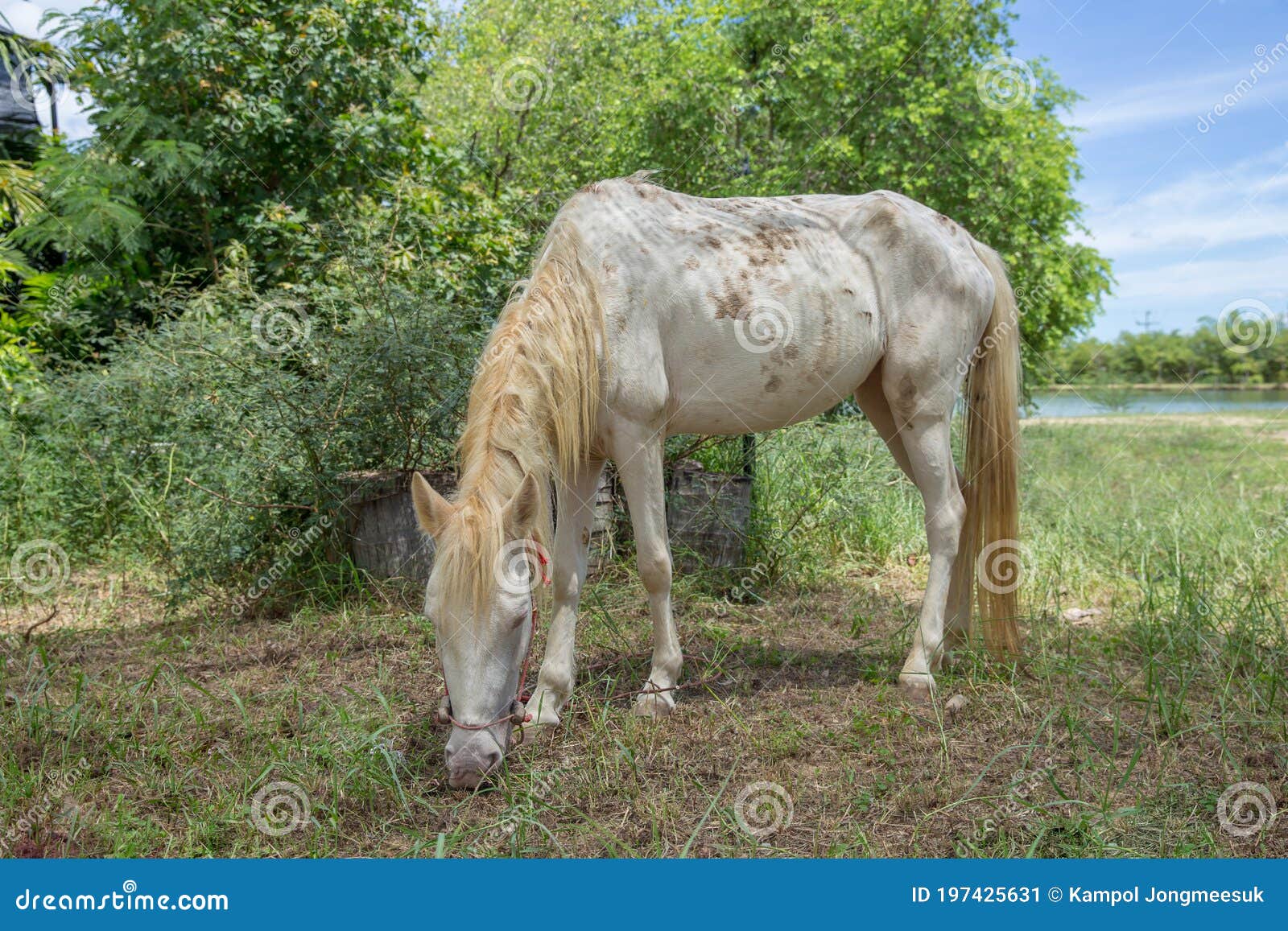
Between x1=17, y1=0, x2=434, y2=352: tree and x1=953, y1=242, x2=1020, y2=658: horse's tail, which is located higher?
x1=17, y1=0, x2=434, y2=352: tree

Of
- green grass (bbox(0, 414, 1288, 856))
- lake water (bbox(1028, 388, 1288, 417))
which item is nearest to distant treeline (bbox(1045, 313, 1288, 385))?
lake water (bbox(1028, 388, 1288, 417))

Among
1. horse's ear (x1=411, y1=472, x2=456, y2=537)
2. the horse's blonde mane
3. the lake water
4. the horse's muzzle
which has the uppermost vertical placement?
the horse's blonde mane

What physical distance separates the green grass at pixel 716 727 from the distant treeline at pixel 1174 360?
1127 centimetres

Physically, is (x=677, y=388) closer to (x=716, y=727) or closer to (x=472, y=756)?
(x=716, y=727)

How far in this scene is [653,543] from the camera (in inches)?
137

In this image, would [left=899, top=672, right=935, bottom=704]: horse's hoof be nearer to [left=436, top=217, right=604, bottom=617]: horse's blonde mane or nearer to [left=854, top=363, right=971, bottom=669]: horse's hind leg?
[left=854, top=363, right=971, bottom=669]: horse's hind leg

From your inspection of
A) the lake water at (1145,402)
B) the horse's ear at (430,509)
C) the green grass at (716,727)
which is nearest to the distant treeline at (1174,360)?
the lake water at (1145,402)

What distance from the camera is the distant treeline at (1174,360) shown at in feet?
66.8

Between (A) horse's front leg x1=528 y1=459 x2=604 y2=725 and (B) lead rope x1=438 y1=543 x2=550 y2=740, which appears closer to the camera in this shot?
(B) lead rope x1=438 y1=543 x2=550 y2=740

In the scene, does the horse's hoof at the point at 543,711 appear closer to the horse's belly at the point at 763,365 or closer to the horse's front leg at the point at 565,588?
the horse's front leg at the point at 565,588

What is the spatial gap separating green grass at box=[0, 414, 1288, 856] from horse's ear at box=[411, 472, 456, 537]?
78 cm

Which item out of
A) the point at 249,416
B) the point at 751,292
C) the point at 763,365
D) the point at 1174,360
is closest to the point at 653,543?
the point at 763,365

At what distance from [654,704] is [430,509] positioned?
4.39ft

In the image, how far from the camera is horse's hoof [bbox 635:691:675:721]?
352cm
